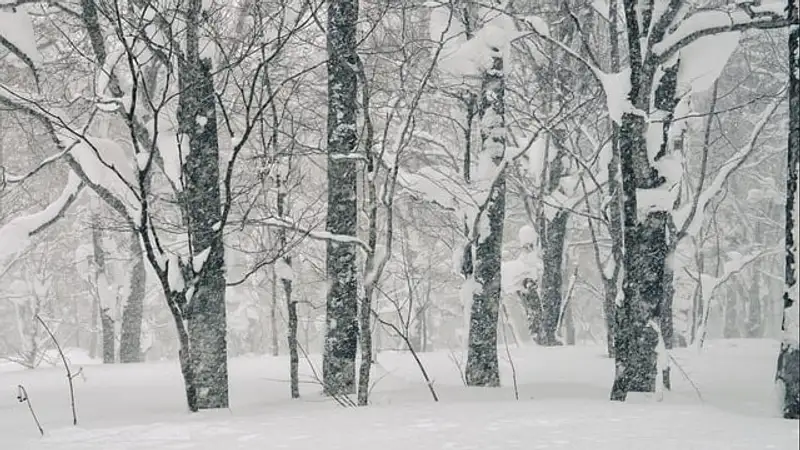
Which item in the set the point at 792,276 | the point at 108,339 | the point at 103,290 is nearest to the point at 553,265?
the point at 792,276

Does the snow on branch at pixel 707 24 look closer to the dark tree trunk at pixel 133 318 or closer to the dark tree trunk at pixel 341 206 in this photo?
the dark tree trunk at pixel 341 206

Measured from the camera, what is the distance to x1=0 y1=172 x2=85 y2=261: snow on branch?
28.4ft

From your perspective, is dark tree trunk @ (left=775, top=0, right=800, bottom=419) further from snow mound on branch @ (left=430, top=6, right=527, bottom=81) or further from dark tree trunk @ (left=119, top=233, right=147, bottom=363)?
dark tree trunk @ (left=119, top=233, right=147, bottom=363)

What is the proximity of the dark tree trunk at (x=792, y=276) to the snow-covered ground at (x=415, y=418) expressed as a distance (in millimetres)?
250

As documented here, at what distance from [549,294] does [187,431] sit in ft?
36.9

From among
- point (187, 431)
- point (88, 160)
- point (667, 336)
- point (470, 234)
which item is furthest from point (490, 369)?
point (667, 336)

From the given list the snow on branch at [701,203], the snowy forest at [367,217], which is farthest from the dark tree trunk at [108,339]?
the snow on branch at [701,203]

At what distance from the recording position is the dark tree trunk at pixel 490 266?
31.0 feet

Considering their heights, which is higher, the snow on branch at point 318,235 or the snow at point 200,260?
the snow on branch at point 318,235

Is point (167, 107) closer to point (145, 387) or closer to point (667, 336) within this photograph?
point (145, 387)

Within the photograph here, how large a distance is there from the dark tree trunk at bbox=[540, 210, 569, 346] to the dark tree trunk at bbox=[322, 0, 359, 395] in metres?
7.65

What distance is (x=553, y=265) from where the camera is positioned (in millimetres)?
15234

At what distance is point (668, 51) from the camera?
281 inches

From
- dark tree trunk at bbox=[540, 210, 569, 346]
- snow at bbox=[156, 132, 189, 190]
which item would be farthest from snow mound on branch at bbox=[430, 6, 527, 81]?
dark tree trunk at bbox=[540, 210, 569, 346]
